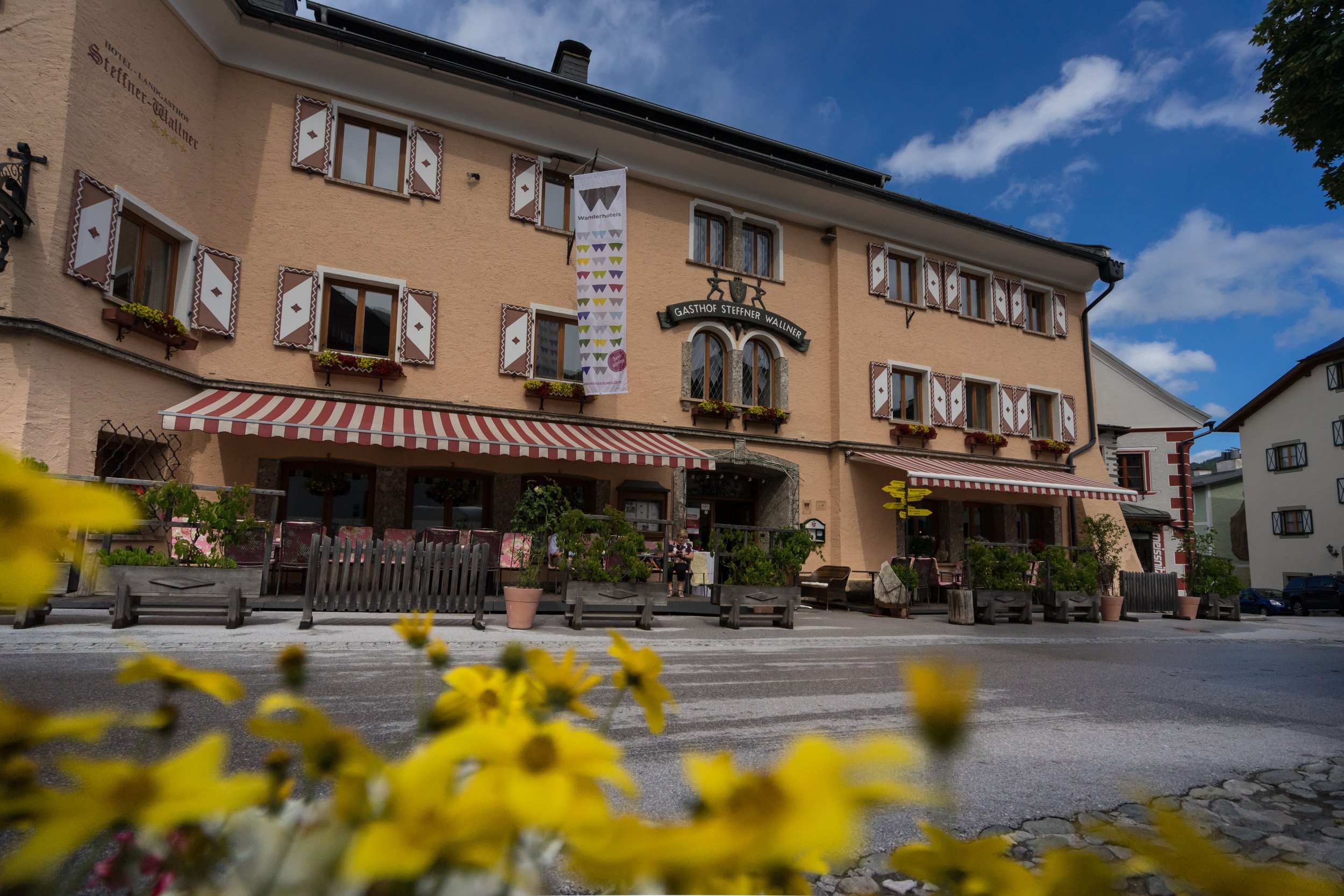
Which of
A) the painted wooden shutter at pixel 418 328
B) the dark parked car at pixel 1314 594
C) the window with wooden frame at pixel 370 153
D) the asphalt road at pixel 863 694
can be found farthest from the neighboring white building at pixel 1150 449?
the window with wooden frame at pixel 370 153

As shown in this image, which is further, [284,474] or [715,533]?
[284,474]

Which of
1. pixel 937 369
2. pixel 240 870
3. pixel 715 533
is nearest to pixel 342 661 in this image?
pixel 715 533

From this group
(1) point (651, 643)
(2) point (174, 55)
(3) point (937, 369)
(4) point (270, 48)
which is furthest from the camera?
(3) point (937, 369)

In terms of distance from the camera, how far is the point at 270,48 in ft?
38.5

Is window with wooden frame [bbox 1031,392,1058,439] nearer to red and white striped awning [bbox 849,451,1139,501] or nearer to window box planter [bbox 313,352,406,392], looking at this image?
red and white striped awning [bbox 849,451,1139,501]

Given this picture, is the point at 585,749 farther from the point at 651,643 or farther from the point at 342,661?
the point at 651,643

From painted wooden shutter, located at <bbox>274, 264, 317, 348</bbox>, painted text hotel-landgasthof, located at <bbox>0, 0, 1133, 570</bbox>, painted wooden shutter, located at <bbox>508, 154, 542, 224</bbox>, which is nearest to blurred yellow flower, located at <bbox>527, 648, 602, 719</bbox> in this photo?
painted text hotel-landgasthof, located at <bbox>0, 0, 1133, 570</bbox>

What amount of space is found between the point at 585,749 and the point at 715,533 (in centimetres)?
1026

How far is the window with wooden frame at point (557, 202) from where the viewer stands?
14234 mm

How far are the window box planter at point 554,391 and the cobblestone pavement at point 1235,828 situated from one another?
11002 mm

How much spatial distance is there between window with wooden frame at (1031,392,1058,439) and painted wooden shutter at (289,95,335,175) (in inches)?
670

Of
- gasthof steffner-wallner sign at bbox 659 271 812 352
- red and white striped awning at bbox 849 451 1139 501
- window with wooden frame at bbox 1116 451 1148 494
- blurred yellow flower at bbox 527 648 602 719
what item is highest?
gasthof steffner-wallner sign at bbox 659 271 812 352

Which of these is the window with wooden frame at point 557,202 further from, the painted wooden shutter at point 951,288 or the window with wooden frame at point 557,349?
the painted wooden shutter at point 951,288

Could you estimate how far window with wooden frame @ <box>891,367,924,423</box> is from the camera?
677 inches
